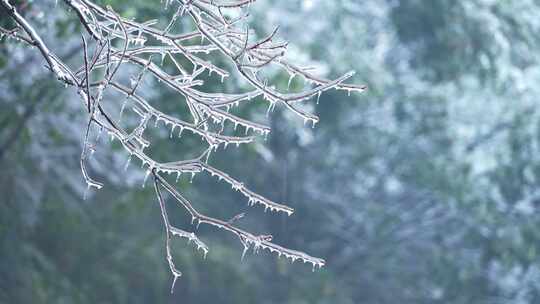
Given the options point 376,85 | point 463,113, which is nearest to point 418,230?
point 463,113

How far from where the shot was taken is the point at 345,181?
30.2ft

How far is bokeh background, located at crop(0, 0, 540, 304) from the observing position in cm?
619

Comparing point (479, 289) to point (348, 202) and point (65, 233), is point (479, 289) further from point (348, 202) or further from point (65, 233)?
point (65, 233)

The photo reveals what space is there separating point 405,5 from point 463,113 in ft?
4.05

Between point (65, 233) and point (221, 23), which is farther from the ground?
point (65, 233)

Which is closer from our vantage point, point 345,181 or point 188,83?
point 188,83

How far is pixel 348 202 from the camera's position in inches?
362

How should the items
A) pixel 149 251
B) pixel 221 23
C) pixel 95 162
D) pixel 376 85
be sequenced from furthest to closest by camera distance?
pixel 149 251, pixel 376 85, pixel 95 162, pixel 221 23

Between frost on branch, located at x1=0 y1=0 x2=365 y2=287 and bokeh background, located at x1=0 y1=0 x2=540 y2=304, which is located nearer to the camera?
frost on branch, located at x1=0 y1=0 x2=365 y2=287

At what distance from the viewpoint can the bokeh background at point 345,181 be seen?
6188 millimetres

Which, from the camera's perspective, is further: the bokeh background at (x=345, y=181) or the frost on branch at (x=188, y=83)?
the bokeh background at (x=345, y=181)

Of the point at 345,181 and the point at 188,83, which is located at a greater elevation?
the point at 345,181

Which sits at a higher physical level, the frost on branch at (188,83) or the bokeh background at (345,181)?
the bokeh background at (345,181)

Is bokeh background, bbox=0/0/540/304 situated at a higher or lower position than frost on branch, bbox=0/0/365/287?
higher
